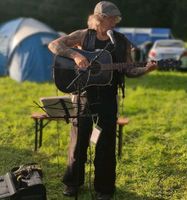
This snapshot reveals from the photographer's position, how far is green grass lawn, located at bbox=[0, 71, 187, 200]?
18.9ft

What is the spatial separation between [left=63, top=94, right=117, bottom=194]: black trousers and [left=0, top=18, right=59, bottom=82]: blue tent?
341 inches

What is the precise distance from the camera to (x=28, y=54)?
1403 centimetres

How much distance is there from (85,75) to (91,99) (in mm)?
331

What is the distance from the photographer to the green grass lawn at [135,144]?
5.75 meters

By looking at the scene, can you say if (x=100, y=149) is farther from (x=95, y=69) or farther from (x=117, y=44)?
(x=117, y=44)

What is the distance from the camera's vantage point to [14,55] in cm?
1438

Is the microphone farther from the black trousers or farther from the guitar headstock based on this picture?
the black trousers

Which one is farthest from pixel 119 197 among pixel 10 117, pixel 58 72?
pixel 10 117

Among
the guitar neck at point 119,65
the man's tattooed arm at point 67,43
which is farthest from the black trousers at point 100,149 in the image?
the man's tattooed arm at point 67,43

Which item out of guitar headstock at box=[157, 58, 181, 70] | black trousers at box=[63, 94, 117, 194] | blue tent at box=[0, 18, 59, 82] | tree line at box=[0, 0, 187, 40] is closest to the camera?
guitar headstock at box=[157, 58, 181, 70]

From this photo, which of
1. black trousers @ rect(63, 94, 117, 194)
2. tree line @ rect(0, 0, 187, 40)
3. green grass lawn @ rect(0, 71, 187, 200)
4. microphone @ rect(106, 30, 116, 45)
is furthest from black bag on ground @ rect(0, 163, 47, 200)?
tree line @ rect(0, 0, 187, 40)

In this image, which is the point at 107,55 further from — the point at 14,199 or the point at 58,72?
the point at 14,199

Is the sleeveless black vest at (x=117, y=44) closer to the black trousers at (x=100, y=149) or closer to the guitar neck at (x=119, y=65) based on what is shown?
the guitar neck at (x=119, y=65)

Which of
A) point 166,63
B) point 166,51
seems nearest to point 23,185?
point 166,63
